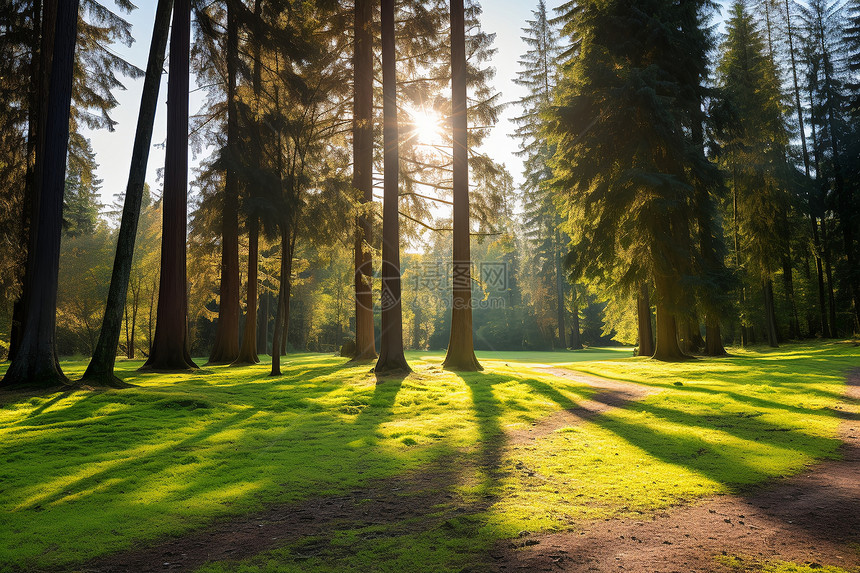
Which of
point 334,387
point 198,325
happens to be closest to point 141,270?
point 198,325

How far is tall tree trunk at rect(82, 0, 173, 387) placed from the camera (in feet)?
30.3

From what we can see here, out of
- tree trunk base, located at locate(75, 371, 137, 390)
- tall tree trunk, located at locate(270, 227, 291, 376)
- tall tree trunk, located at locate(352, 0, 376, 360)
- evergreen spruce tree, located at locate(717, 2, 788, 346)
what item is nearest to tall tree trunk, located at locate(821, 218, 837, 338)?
evergreen spruce tree, located at locate(717, 2, 788, 346)

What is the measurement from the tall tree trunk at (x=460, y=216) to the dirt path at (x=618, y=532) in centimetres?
947

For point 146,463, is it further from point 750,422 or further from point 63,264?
point 63,264

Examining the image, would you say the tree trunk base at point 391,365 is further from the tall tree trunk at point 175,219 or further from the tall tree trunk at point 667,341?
the tall tree trunk at point 667,341

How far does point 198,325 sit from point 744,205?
38.9 meters

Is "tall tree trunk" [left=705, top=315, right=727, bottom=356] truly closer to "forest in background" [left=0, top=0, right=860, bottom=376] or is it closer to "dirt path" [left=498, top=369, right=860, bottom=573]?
"forest in background" [left=0, top=0, right=860, bottom=376]

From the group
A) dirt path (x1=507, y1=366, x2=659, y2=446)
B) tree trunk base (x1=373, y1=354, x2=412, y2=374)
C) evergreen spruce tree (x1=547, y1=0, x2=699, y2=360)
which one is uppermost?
evergreen spruce tree (x1=547, y1=0, x2=699, y2=360)

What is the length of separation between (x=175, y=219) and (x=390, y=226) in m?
6.52

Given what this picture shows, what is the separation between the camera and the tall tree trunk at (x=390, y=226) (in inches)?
494

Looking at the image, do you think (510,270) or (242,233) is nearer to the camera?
(242,233)

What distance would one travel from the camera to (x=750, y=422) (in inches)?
267

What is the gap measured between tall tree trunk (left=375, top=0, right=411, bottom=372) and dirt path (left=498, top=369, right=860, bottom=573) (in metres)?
9.29

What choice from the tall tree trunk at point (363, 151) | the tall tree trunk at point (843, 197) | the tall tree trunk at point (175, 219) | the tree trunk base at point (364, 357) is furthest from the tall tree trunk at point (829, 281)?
the tall tree trunk at point (175, 219)
